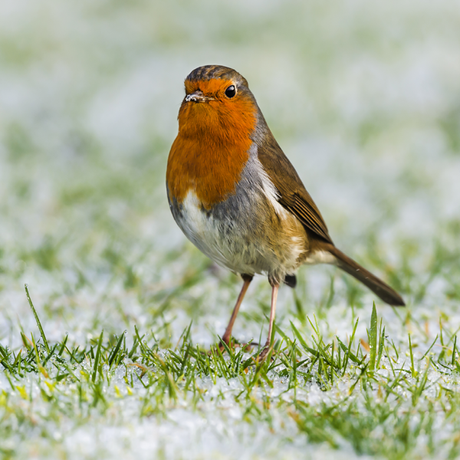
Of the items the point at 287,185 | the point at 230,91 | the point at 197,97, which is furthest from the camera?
the point at 287,185

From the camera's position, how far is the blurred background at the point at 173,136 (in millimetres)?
4324

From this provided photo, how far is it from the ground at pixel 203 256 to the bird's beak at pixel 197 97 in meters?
1.22

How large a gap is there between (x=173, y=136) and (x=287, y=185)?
4553 mm

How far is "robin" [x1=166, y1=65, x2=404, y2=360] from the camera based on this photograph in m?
3.06

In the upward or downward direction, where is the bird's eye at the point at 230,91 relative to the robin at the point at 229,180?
A: upward

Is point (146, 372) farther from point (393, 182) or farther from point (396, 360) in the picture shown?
point (393, 182)

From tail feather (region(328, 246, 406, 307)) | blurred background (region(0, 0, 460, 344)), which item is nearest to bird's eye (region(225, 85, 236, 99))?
tail feather (region(328, 246, 406, 307))

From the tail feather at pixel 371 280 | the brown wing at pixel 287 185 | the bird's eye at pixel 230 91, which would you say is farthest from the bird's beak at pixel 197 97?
the tail feather at pixel 371 280

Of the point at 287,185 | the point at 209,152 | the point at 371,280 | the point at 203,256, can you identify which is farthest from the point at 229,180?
the point at 203,256

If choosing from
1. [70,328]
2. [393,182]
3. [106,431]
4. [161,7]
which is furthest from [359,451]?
[161,7]

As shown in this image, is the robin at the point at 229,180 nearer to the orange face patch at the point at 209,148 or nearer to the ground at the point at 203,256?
the orange face patch at the point at 209,148

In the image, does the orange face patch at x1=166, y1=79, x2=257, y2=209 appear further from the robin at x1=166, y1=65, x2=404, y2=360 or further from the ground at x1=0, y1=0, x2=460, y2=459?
the ground at x1=0, y1=0, x2=460, y2=459

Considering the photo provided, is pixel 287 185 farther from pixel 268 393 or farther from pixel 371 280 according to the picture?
pixel 268 393

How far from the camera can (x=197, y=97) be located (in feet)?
9.95
